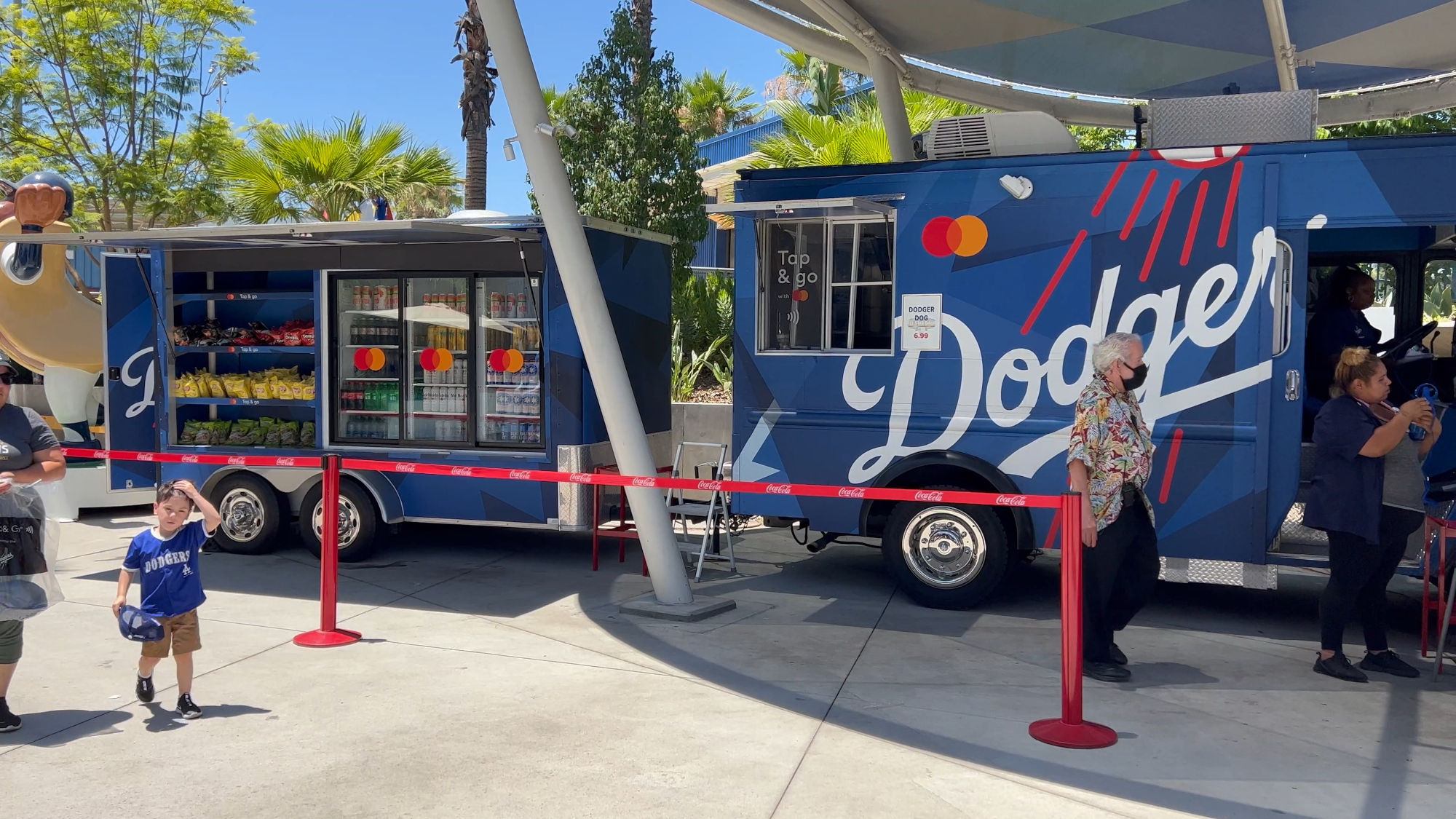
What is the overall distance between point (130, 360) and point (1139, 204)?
27.0ft

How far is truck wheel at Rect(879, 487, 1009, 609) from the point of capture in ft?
24.7

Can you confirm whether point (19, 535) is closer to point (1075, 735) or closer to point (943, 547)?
point (1075, 735)

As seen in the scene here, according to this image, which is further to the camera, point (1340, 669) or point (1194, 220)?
point (1194, 220)

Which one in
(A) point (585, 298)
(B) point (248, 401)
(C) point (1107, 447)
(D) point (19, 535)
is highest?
(A) point (585, 298)

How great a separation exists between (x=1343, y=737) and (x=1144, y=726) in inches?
34.6

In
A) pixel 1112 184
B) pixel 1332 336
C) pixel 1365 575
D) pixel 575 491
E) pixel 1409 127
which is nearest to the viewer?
pixel 1365 575

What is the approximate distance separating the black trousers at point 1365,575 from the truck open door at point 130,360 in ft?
29.3

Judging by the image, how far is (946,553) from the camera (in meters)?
7.65

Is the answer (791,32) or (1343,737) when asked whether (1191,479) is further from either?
(791,32)

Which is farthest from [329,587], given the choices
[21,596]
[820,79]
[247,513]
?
[820,79]

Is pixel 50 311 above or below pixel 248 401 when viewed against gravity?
above

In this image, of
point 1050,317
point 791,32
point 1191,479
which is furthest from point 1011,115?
point 791,32

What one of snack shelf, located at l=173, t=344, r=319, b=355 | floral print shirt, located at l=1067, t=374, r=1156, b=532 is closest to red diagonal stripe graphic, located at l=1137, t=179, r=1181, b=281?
floral print shirt, located at l=1067, t=374, r=1156, b=532

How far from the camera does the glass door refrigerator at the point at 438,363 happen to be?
9148 millimetres
